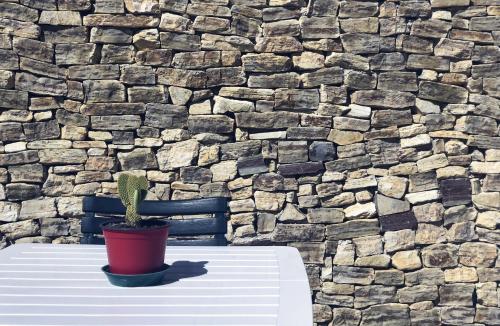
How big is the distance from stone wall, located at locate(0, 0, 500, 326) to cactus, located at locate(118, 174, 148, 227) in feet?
5.84

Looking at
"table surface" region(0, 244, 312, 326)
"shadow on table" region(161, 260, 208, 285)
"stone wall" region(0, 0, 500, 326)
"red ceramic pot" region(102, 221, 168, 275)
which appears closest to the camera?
"table surface" region(0, 244, 312, 326)

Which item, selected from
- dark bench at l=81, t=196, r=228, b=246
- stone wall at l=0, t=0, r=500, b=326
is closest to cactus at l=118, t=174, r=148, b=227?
dark bench at l=81, t=196, r=228, b=246

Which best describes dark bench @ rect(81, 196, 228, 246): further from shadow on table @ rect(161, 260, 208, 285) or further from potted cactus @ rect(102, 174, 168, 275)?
potted cactus @ rect(102, 174, 168, 275)

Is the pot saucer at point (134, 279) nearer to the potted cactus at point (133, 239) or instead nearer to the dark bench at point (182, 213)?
the potted cactus at point (133, 239)

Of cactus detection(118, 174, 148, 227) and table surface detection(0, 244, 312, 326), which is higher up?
cactus detection(118, 174, 148, 227)

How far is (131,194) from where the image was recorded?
1584 millimetres

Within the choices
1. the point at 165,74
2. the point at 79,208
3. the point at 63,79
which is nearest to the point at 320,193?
the point at 165,74

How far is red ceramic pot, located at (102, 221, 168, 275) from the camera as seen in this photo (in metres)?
1.54

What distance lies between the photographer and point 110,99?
11.1 feet

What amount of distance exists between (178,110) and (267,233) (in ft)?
2.82

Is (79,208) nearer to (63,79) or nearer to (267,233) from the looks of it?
(63,79)

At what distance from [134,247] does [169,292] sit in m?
0.15

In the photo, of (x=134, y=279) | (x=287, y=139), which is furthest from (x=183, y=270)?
(x=287, y=139)

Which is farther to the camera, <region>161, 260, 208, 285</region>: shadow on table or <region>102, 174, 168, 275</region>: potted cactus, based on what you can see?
<region>161, 260, 208, 285</region>: shadow on table
